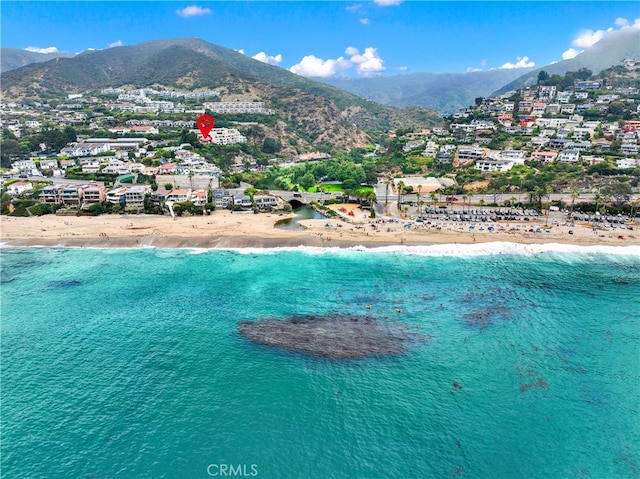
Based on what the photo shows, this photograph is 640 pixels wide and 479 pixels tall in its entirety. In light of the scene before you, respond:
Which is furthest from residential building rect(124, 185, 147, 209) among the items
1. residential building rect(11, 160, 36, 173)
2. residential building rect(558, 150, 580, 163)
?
Result: residential building rect(558, 150, 580, 163)

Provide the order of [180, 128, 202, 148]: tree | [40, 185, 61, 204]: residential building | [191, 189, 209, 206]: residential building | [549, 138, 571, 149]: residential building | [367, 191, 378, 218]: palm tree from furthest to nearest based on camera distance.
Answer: [180, 128, 202, 148]: tree → [549, 138, 571, 149]: residential building → [40, 185, 61, 204]: residential building → [191, 189, 209, 206]: residential building → [367, 191, 378, 218]: palm tree

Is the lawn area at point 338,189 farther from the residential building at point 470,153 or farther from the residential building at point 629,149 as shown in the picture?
the residential building at point 629,149

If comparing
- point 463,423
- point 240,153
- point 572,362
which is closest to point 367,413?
point 463,423

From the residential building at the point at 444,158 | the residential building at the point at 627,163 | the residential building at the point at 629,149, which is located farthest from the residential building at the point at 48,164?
the residential building at the point at 629,149

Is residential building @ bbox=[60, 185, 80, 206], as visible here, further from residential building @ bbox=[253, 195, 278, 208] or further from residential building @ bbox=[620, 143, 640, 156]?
residential building @ bbox=[620, 143, 640, 156]

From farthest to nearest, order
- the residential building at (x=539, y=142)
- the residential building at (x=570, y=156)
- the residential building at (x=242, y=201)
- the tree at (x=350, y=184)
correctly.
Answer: the residential building at (x=539, y=142)
the tree at (x=350, y=184)
the residential building at (x=570, y=156)
the residential building at (x=242, y=201)

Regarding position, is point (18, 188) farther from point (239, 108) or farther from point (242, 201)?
point (239, 108)
